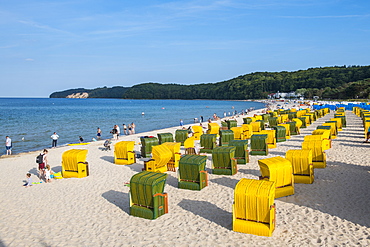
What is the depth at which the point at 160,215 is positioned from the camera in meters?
8.93

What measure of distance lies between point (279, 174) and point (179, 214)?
3407mm

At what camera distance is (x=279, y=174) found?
9.85 m

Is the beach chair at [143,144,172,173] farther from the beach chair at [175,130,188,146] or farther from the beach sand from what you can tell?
the beach chair at [175,130,188,146]


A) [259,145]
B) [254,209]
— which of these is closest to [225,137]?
[259,145]

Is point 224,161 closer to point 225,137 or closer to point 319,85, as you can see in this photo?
point 225,137

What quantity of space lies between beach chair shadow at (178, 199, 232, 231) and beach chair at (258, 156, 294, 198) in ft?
6.10

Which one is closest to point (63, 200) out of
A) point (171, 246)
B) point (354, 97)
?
point (171, 246)

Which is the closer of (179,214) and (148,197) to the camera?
(148,197)

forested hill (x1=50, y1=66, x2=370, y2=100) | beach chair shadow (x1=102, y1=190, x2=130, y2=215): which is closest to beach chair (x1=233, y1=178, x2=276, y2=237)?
beach chair shadow (x1=102, y1=190, x2=130, y2=215)

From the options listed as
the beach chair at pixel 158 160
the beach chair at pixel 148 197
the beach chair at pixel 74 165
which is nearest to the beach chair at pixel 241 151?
the beach chair at pixel 158 160

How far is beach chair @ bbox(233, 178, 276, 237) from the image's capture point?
7336mm

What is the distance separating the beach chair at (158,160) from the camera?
1311cm

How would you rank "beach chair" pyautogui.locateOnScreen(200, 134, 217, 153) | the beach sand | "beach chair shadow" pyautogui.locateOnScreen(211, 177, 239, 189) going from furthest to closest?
"beach chair" pyautogui.locateOnScreen(200, 134, 217, 153) < "beach chair shadow" pyautogui.locateOnScreen(211, 177, 239, 189) < the beach sand

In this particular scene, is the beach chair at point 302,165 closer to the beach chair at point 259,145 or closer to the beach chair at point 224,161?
the beach chair at point 224,161
